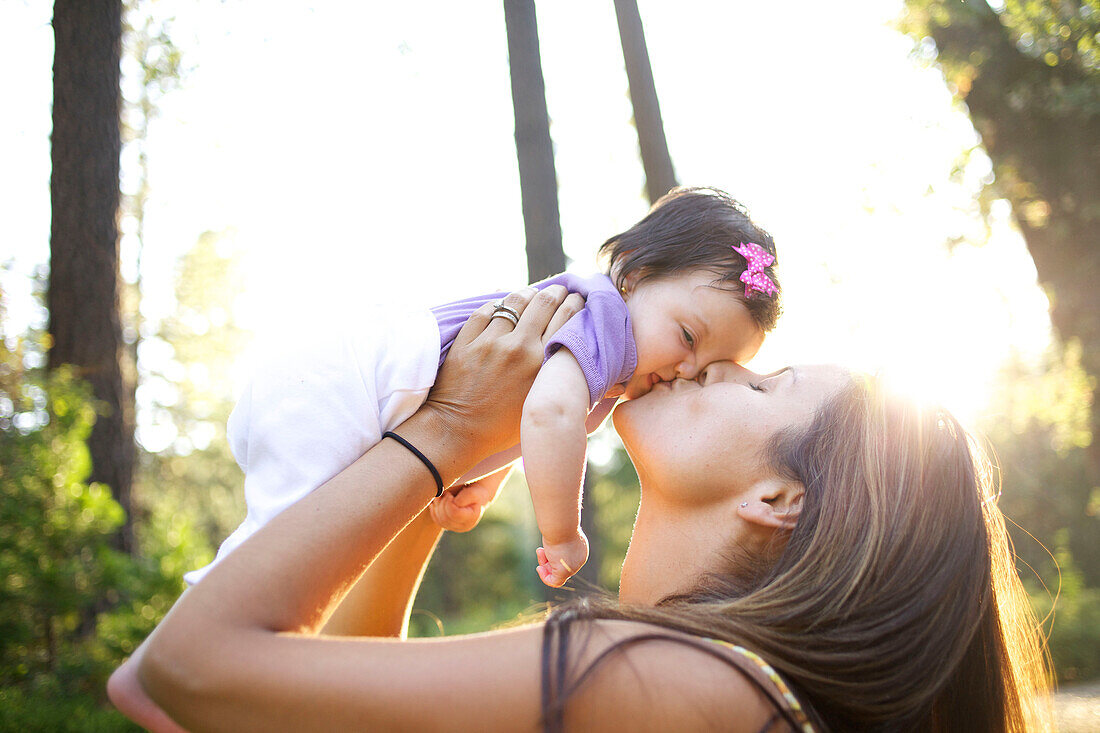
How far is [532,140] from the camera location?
328 cm

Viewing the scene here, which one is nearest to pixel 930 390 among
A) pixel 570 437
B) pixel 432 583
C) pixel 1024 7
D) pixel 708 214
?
pixel 708 214

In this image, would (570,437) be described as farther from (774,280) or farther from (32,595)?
(32,595)

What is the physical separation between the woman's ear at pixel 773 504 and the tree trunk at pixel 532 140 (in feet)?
6.12

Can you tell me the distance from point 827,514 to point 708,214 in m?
0.98

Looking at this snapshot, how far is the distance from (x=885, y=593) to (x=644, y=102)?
2426 mm

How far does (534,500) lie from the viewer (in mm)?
1583

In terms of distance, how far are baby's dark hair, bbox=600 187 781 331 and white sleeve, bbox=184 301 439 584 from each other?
0.68 m

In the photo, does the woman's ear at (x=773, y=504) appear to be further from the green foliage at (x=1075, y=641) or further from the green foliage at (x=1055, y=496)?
the green foliage at (x=1075, y=641)

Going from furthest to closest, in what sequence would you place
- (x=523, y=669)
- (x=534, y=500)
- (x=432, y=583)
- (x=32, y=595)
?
(x=432, y=583) < (x=32, y=595) < (x=534, y=500) < (x=523, y=669)

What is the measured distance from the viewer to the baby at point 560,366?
1.60 meters

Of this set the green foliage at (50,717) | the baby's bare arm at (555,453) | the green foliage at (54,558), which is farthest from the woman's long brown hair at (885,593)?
the green foliage at (54,558)

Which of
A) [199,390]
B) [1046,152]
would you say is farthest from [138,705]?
[199,390]

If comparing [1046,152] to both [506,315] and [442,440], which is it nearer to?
[506,315]


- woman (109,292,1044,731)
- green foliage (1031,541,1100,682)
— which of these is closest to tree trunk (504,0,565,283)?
woman (109,292,1044,731)
